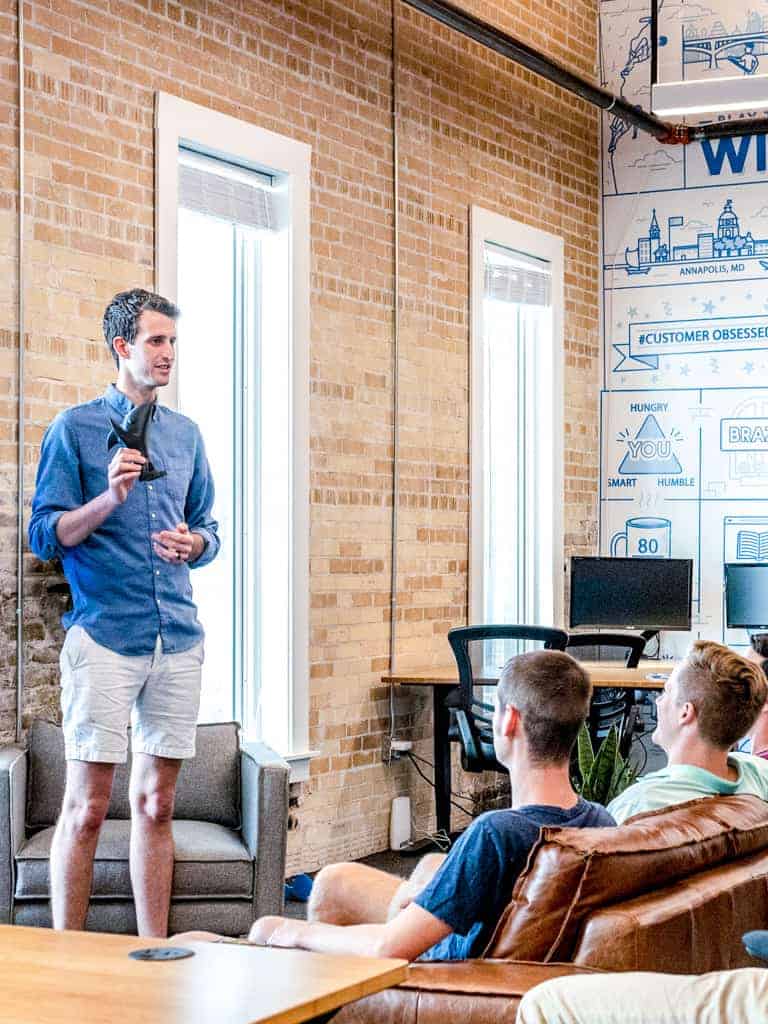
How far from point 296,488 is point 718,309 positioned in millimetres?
3622

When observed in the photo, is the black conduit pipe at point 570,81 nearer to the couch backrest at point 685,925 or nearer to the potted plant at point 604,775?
the potted plant at point 604,775

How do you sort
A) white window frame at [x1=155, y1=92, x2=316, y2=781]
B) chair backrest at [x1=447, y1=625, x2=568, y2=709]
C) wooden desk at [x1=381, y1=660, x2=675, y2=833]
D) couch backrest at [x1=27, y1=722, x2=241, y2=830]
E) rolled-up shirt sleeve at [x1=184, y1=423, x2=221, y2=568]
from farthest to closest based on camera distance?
wooden desk at [x1=381, y1=660, x2=675, y2=833] → chair backrest at [x1=447, y1=625, x2=568, y2=709] → white window frame at [x1=155, y1=92, x2=316, y2=781] → rolled-up shirt sleeve at [x1=184, y1=423, x2=221, y2=568] → couch backrest at [x1=27, y1=722, x2=241, y2=830]

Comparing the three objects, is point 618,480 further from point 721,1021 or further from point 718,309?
point 721,1021

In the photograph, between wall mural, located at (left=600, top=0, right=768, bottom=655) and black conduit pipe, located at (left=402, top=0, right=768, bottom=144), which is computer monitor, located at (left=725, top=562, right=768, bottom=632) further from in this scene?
black conduit pipe, located at (left=402, top=0, right=768, bottom=144)

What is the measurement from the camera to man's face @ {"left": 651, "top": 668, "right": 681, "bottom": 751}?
3807mm

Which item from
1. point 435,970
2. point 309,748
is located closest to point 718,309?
point 309,748

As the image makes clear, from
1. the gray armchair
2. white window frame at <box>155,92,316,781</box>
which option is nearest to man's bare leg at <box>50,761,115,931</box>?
the gray armchair

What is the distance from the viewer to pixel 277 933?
3.45 m

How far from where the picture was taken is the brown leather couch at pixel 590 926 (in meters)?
2.71

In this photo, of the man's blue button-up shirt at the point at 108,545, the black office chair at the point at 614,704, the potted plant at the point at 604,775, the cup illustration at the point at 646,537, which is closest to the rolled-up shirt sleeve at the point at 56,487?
the man's blue button-up shirt at the point at 108,545

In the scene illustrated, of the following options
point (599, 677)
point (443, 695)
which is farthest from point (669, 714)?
point (443, 695)

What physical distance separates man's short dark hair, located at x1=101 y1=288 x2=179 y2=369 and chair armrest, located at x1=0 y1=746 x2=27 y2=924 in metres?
1.35

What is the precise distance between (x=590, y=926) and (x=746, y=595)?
6.48 metres

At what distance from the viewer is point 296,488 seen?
709 cm
